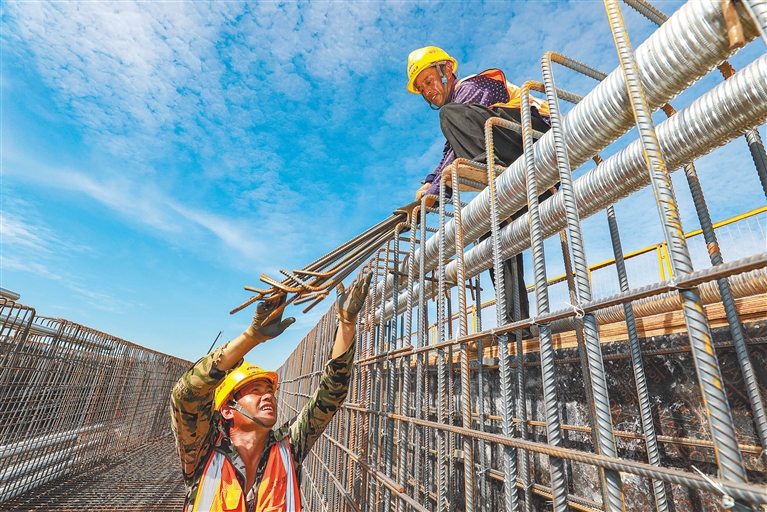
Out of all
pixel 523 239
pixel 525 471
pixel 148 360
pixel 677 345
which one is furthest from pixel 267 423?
pixel 148 360

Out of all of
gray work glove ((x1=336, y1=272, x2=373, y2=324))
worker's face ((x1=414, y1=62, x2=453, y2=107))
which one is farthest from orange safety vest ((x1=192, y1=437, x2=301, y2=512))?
worker's face ((x1=414, y1=62, x2=453, y2=107))

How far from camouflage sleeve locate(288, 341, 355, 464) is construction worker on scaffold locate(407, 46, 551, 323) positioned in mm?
1578

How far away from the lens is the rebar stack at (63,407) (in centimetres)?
642

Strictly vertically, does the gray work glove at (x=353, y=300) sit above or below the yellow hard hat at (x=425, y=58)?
below

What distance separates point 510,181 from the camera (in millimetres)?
2207

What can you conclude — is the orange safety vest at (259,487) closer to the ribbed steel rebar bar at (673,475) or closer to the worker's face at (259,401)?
the worker's face at (259,401)

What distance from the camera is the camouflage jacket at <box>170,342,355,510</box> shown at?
2.52m

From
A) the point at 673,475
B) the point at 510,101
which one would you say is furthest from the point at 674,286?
the point at 510,101

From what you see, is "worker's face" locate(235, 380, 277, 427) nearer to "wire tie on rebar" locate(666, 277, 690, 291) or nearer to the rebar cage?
the rebar cage

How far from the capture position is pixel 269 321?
244 cm

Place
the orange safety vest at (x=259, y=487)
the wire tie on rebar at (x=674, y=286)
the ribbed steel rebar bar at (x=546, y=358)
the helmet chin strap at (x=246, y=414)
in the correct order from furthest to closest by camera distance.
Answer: the helmet chin strap at (x=246, y=414), the orange safety vest at (x=259, y=487), the ribbed steel rebar bar at (x=546, y=358), the wire tie on rebar at (x=674, y=286)

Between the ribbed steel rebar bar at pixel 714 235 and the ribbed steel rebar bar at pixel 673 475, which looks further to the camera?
the ribbed steel rebar bar at pixel 714 235

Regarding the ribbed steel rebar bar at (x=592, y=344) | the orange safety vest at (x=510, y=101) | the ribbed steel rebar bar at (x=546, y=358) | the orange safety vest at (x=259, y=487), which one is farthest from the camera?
the orange safety vest at (x=510, y=101)

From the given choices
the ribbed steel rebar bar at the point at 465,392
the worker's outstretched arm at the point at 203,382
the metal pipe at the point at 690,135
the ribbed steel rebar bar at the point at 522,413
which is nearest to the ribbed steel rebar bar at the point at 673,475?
the ribbed steel rebar bar at the point at 465,392
